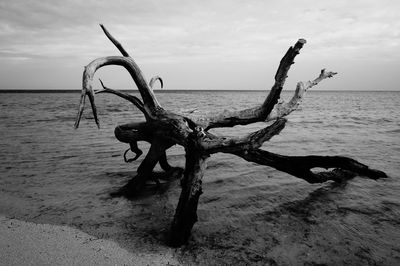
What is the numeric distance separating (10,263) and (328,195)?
4.76 m

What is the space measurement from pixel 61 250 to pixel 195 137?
203cm

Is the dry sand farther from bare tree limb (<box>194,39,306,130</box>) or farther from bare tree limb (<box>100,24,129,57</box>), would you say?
bare tree limb (<box>100,24,129,57</box>)

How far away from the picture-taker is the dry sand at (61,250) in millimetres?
2984

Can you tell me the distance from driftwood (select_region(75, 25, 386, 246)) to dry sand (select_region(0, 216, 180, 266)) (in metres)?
0.54

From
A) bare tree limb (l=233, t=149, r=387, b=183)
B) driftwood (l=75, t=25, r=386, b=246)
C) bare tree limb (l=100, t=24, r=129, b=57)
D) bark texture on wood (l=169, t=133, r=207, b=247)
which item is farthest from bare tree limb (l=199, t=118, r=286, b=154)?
bare tree limb (l=100, t=24, r=129, b=57)

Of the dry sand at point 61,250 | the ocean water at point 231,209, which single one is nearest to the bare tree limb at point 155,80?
the ocean water at point 231,209

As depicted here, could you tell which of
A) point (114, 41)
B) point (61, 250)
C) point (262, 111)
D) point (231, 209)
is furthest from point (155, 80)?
point (61, 250)

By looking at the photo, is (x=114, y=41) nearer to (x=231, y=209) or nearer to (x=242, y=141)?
(x=242, y=141)

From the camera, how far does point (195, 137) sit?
375 cm

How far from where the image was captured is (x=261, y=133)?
3.46 m

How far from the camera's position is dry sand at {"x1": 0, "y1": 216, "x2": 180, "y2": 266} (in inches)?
117

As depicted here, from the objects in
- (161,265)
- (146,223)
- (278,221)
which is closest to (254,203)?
(278,221)

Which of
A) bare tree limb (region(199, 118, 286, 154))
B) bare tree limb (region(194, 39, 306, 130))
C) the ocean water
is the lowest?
the ocean water

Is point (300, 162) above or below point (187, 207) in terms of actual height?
above
